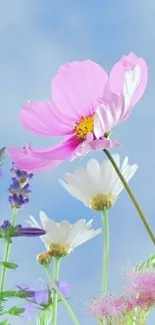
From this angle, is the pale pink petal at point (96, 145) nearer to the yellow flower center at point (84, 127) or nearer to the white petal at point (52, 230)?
the yellow flower center at point (84, 127)

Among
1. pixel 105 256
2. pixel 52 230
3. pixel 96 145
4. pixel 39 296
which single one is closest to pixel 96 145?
pixel 96 145

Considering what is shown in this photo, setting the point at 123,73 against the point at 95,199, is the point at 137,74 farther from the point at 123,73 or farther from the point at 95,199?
the point at 95,199

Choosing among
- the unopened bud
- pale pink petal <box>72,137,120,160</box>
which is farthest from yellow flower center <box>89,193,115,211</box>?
pale pink petal <box>72,137,120,160</box>

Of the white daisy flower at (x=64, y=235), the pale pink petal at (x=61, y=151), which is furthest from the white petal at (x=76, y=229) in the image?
the pale pink petal at (x=61, y=151)

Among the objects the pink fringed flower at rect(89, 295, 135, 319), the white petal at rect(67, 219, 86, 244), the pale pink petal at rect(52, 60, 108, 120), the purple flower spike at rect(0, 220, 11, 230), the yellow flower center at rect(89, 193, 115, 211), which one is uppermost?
the purple flower spike at rect(0, 220, 11, 230)

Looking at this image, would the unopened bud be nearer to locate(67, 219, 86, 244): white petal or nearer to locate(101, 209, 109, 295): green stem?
locate(67, 219, 86, 244): white petal

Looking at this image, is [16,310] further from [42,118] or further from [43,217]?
[42,118]
